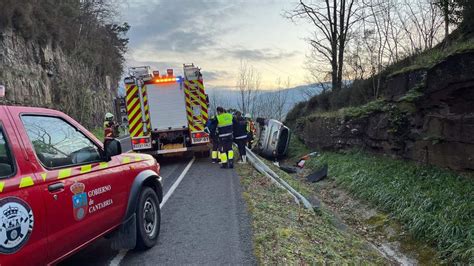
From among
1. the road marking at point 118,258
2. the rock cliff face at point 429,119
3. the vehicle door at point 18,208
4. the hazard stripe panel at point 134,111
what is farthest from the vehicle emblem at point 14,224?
the hazard stripe panel at point 134,111

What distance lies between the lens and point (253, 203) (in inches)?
312

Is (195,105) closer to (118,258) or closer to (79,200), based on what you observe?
(118,258)

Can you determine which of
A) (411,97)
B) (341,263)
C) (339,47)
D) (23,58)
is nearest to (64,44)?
(23,58)

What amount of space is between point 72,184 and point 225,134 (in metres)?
9.01

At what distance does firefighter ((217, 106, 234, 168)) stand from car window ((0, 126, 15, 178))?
957cm

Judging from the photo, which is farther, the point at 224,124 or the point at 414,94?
the point at 224,124

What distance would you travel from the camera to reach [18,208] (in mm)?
3123

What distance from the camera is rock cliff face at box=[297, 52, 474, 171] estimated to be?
26.9 ft

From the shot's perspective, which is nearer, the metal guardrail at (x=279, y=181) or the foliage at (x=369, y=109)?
the metal guardrail at (x=279, y=181)

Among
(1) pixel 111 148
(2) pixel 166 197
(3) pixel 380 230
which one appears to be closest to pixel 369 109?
(3) pixel 380 230

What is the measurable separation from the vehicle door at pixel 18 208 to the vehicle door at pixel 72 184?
121mm

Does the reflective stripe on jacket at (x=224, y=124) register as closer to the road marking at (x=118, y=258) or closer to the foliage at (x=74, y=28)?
the road marking at (x=118, y=258)

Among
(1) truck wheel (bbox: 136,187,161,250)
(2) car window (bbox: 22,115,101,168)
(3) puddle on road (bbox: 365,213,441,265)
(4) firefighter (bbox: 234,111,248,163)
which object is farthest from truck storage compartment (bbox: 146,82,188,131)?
(2) car window (bbox: 22,115,101,168)

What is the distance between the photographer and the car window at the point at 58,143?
370cm
